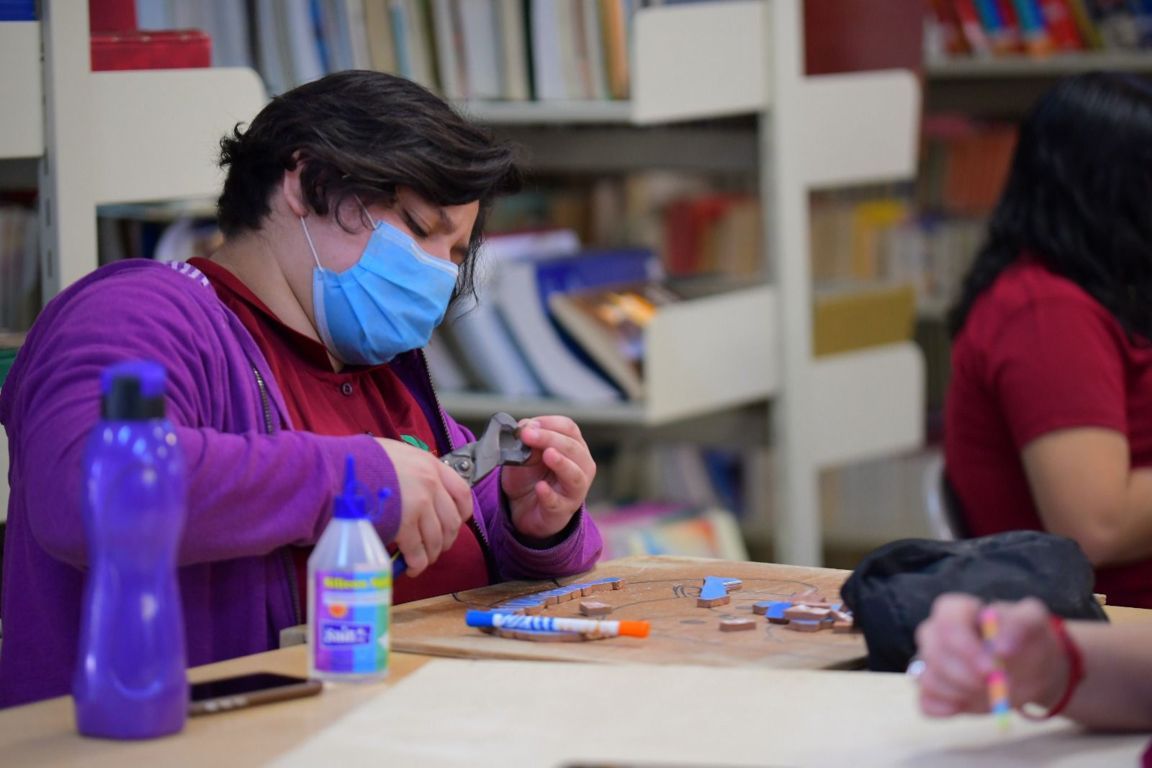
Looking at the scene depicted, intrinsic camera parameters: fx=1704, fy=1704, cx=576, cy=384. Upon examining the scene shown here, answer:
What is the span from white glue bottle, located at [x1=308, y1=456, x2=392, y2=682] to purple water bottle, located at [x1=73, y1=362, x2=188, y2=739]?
16cm

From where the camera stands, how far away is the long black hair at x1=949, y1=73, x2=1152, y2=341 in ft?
7.89

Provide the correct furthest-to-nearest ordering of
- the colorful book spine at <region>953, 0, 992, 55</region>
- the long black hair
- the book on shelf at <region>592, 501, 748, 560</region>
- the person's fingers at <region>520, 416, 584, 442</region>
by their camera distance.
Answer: the colorful book spine at <region>953, 0, 992, 55</region>
the book on shelf at <region>592, 501, 748, 560</region>
the long black hair
the person's fingers at <region>520, 416, 584, 442</region>

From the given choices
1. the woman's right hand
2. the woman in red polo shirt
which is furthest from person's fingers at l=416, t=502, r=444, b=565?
the woman in red polo shirt

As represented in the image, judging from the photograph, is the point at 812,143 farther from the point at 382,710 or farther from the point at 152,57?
the point at 382,710

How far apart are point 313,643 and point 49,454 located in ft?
0.90

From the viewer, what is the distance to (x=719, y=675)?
1368 millimetres

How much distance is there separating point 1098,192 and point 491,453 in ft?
3.78

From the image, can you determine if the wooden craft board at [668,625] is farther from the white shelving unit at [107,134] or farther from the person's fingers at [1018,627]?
the white shelving unit at [107,134]

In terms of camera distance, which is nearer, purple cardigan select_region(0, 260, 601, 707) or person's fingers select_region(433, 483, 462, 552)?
purple cardigan select_region(0, 260, 601, 707)

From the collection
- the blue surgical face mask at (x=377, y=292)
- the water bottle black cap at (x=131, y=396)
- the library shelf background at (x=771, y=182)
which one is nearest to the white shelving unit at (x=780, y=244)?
the library shelf background at (x=771, y=182)

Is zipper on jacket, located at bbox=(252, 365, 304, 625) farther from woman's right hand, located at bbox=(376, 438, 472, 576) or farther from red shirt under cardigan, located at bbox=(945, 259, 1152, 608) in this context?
red shirt under cardigan, located at bbox=(945, 259, 1152, 608)

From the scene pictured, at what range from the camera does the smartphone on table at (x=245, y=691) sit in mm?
1291

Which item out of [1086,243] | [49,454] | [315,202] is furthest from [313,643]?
[1086,243]

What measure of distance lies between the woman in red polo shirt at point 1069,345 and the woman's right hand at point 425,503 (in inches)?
40.7
